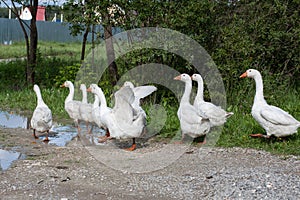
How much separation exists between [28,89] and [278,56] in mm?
6923

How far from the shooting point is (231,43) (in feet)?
38.2

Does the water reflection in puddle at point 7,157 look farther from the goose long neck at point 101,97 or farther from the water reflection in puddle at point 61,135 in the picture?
the goose long neck at point 101,97

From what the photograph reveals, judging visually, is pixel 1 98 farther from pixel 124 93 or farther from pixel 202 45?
pixel 124 93

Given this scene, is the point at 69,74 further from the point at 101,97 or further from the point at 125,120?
the point at 125,120

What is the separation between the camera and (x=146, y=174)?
719 centimetres

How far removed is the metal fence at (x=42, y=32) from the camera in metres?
36.8

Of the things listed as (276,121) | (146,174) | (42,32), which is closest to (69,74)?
(276,121)

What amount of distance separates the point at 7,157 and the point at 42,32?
1325 inches

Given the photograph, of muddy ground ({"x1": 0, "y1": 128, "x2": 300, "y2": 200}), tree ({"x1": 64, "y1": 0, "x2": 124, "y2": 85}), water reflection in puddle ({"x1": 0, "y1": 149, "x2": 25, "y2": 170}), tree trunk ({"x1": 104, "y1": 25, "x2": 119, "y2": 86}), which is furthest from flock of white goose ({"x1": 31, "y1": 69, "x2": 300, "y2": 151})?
tree trunk ({"x1": 104, "y1": 25, "x2": 119, "y2": 86})

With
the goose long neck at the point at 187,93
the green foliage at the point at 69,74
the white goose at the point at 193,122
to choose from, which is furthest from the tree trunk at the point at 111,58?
the white goose at the point at 193,122

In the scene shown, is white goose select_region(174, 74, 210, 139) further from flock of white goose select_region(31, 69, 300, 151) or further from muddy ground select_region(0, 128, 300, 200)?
muddy ground select_region(0, 128, 300, 200)

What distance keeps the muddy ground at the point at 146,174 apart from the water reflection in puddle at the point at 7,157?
0.36 ft

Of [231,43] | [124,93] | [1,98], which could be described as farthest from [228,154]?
[1,98]

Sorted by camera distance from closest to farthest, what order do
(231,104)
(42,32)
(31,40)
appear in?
(231,104) → (31,40) → (42,32)
